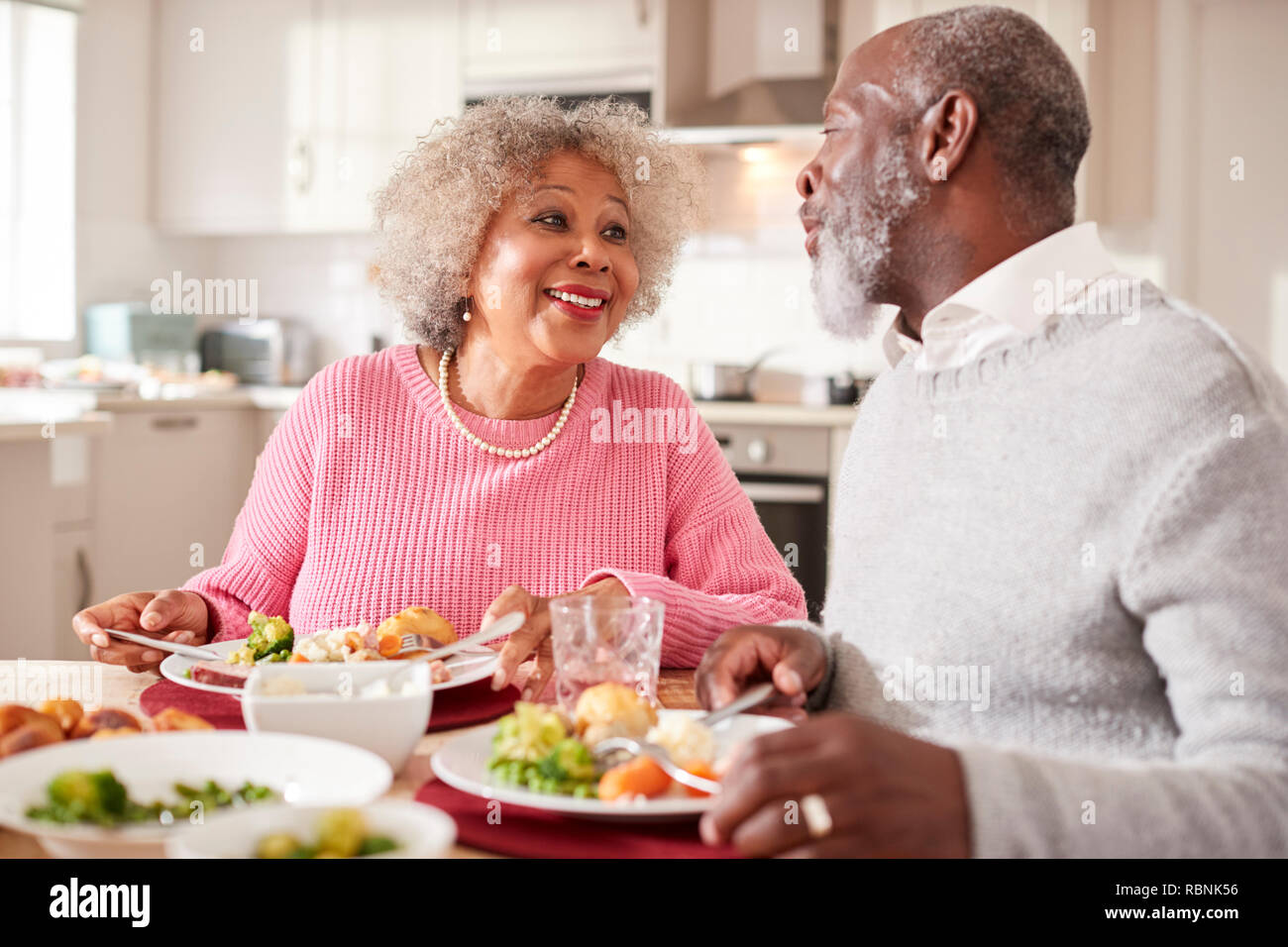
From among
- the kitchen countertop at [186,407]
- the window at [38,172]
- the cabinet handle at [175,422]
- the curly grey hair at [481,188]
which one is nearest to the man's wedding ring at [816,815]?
the curly grey hair at [481,188]

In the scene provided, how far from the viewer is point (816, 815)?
2.34 ft

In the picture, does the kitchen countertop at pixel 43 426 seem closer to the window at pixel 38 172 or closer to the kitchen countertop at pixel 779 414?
the window at pixel 38 172

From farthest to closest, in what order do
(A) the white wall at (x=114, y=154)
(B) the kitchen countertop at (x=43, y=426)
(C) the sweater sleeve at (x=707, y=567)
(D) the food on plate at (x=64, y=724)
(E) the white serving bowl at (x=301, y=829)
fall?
(A) the white wall at (x=114, y=154)
(B) the kitchen countertop at (x=43, y=426)
(C) the sweater sleeve at (x=707, y=567)
(D) the food on plate at (x=64, y=724)
(E) the white serving bowl at (x=301, y=829)

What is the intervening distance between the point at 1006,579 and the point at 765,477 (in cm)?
271

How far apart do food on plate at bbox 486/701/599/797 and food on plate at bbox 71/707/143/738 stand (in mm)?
275

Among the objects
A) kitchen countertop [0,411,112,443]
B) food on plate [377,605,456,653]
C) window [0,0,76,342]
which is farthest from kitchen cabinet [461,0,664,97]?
food on plate [377,605,456,653]

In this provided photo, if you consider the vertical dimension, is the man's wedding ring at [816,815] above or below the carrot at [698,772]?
above

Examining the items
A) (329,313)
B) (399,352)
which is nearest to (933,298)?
(399,352)

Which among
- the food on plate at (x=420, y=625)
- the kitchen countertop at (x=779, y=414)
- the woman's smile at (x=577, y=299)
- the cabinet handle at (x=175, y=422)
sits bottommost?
the food on plate at (x=420, y=625)

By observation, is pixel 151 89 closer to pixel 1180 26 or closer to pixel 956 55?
pixel 1180 26

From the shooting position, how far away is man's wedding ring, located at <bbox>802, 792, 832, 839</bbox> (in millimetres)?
711

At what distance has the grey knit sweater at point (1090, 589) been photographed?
754mm

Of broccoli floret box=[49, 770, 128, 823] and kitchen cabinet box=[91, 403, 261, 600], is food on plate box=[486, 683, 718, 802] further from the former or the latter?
kitchen cabinet box=[91, 403, 261, 600]

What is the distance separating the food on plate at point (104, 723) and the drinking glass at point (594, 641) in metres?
0.33
